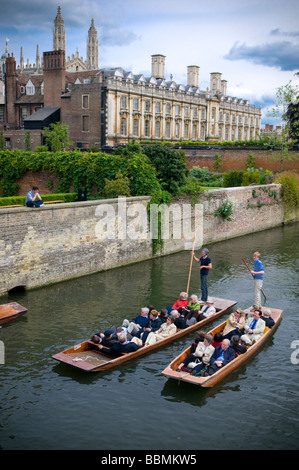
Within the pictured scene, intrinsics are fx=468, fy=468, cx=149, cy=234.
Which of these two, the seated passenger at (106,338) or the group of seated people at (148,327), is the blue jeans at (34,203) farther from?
the seated passenger at (106,338)

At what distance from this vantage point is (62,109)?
5081 cm

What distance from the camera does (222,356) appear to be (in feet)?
32.0

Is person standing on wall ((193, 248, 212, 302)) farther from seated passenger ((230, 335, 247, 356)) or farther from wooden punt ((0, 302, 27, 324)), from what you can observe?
wooden punt ((0, 302, 27, 324))

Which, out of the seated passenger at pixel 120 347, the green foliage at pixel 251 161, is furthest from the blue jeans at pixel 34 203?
the green foliage at pixel 251 161

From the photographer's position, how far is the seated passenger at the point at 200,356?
9.66 metres

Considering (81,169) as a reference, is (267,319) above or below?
below

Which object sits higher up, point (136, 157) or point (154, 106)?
point (154, 106)

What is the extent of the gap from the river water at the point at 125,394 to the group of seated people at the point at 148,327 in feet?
1.22

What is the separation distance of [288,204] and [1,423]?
26.6 metres

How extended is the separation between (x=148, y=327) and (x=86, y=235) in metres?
6.37

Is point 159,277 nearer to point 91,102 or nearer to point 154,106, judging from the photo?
point 91,102

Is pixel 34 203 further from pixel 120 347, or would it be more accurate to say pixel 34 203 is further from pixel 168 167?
pixel 168 167

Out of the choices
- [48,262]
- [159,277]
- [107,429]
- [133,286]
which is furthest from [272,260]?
[107,429]

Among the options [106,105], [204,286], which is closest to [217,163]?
[106,105]
